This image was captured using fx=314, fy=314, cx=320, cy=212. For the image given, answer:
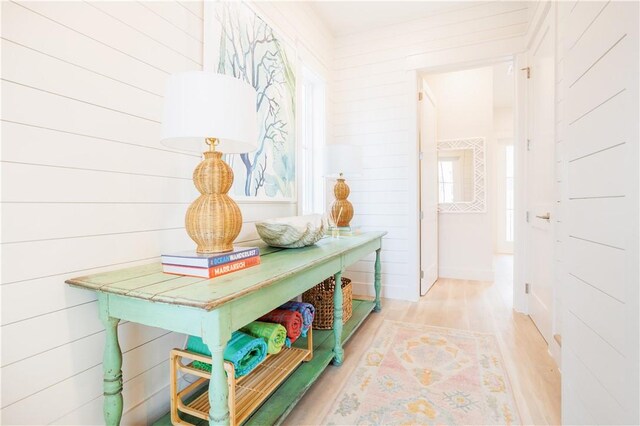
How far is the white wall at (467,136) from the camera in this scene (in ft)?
12.8

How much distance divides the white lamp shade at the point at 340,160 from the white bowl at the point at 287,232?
0.90m

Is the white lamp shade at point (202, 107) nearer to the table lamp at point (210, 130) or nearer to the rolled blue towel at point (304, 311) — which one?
the table lamp at point (210, 130)

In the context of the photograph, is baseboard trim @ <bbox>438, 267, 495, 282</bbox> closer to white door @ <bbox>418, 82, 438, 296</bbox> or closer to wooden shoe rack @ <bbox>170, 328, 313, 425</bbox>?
white door @ <bbox>418, 82, 438, 296</bbox>

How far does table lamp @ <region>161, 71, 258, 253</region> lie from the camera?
41.4 inches

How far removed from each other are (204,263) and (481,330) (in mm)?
2156

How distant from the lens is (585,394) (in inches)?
43.1

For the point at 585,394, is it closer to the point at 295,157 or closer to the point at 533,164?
the point at 533,164

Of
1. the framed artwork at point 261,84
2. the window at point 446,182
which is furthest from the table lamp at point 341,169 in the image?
the window at point 446,182

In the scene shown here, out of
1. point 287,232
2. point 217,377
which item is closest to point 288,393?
point 217,377

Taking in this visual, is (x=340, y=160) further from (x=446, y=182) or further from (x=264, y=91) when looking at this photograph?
(x=446, y=182)

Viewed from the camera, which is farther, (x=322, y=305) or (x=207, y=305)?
(x=322, y=305)

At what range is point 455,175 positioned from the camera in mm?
4078

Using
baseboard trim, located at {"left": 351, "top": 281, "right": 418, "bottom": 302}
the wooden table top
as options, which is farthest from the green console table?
baseboard trim, located at {"left": 351, "top": 281, "right": 418, "bottom": 302}

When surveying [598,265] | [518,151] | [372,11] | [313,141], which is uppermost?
[372,11]
